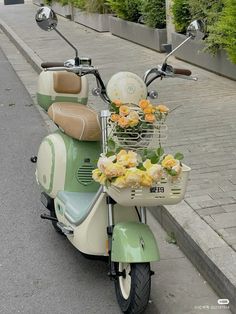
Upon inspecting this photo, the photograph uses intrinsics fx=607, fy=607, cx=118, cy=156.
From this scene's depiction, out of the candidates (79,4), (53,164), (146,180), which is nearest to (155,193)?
(146,180)

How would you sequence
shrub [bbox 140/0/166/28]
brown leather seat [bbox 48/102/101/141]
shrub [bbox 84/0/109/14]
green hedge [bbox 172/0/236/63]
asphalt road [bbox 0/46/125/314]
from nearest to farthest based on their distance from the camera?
asphalt road [bbox 0/46/125/314] → brown leather seat [bbox 48/102/101/141] → green hedge [bbox 172/0/236/63] → shrub [bbox 140/0/166/28] → shrub [bbox 84/0/109/14]

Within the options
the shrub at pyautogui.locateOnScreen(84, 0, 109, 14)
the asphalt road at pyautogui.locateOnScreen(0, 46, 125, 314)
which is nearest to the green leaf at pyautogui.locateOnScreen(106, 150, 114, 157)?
the asphalt road at pyautogui.locateOnScreen(0, 46, 125, 314)

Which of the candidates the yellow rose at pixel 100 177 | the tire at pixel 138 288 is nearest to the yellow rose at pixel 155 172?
the yellow rose at pixel 100 177

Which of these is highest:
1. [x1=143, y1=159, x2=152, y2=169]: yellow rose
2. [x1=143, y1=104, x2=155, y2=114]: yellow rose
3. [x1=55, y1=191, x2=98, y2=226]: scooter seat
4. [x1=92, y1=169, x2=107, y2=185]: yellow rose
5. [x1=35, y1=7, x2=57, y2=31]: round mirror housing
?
[x1=35, y1=7, x2=57, y2=31]: round mirror housing

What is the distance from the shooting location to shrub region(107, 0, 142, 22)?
14.1 meters

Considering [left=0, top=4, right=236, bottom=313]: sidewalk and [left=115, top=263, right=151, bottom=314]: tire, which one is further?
[left=0, top=4, right=236, bottom=313]: sidewalk

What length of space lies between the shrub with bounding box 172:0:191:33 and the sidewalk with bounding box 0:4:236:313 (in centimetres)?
67

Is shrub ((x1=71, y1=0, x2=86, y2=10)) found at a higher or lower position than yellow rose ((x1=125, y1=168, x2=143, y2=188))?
lower

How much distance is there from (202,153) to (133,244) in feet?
8.67

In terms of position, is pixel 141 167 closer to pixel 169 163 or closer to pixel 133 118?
pixel 169 163

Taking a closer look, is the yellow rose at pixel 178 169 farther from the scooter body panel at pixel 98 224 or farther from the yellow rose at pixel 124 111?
the scooter body panel at pixel 98 224

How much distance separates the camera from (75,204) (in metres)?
3.81

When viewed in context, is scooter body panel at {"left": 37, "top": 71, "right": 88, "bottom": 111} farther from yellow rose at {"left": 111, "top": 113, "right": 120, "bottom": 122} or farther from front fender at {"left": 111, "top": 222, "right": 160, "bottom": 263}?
front fender at {"left": 111, "top": 222, "right": 160, "bottom": 263}

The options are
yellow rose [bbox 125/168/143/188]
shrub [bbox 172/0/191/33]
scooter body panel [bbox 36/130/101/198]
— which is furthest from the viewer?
shrub [bbox 172/0/191/33]
